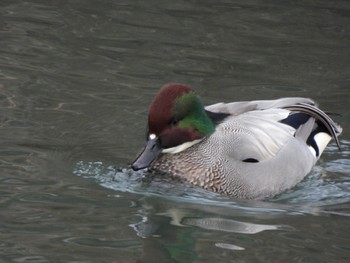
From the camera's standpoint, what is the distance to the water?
6531 mm

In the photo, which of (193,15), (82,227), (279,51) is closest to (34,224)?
(82,227)

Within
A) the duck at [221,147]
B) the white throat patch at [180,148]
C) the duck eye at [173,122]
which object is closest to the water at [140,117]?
the duck at [221,147]

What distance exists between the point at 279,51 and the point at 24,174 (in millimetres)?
4541

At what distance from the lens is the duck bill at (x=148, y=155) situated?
744 centimetres

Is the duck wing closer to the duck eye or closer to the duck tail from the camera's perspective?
the duck tail

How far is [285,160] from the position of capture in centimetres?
812

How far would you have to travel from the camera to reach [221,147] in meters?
7.86

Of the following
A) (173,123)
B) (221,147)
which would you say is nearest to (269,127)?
(221,147)

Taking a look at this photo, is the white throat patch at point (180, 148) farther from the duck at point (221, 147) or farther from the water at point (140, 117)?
the water at point (140, 117)

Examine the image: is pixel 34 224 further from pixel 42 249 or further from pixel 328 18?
pixel 328 18

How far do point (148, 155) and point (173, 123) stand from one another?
1.11 ft

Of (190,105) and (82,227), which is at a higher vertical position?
(190,105)

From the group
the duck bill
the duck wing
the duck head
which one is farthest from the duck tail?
the duck bill

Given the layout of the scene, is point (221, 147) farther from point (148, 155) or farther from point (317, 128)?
point (317, 128)
